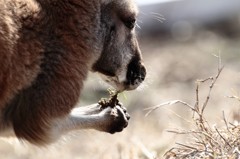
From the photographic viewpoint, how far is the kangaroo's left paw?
6883 mm

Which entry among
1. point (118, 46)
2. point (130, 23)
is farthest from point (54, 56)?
point (130, 23)

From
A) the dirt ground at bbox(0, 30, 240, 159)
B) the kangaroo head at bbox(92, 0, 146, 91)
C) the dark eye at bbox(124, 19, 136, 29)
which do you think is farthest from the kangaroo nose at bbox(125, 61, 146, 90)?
the dark eye at bbox(124, 19, 136, 29)

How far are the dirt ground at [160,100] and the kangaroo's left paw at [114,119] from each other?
8.0 inches

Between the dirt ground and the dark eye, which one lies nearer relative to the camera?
the dark eye

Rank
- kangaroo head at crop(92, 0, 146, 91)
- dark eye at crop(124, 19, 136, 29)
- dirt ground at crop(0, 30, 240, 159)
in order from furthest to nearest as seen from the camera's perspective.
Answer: dirt ground at crop(0, 30, 240, 159)
dark eye at crop(124, 19, 136, 29)
kangaroo head at crop(92, 0, 146, 91)

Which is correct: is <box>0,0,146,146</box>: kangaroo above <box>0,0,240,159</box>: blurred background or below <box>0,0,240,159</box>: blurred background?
below

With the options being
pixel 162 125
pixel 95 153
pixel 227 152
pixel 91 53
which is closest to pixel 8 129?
pixel 91 53

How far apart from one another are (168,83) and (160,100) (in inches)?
42.4

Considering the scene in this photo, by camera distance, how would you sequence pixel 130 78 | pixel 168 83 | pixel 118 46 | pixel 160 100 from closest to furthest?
pixel 118 46 → pixel 130 78 → pixel 160 100 → pixel 168 83

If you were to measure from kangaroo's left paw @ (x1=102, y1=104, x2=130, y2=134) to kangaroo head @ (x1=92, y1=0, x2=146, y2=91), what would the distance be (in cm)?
18

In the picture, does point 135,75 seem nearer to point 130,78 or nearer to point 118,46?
point 130,78

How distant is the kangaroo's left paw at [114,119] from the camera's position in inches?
271

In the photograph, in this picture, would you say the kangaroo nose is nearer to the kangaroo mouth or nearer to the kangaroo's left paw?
the kangaroo mouth

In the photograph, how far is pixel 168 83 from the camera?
493 inches
